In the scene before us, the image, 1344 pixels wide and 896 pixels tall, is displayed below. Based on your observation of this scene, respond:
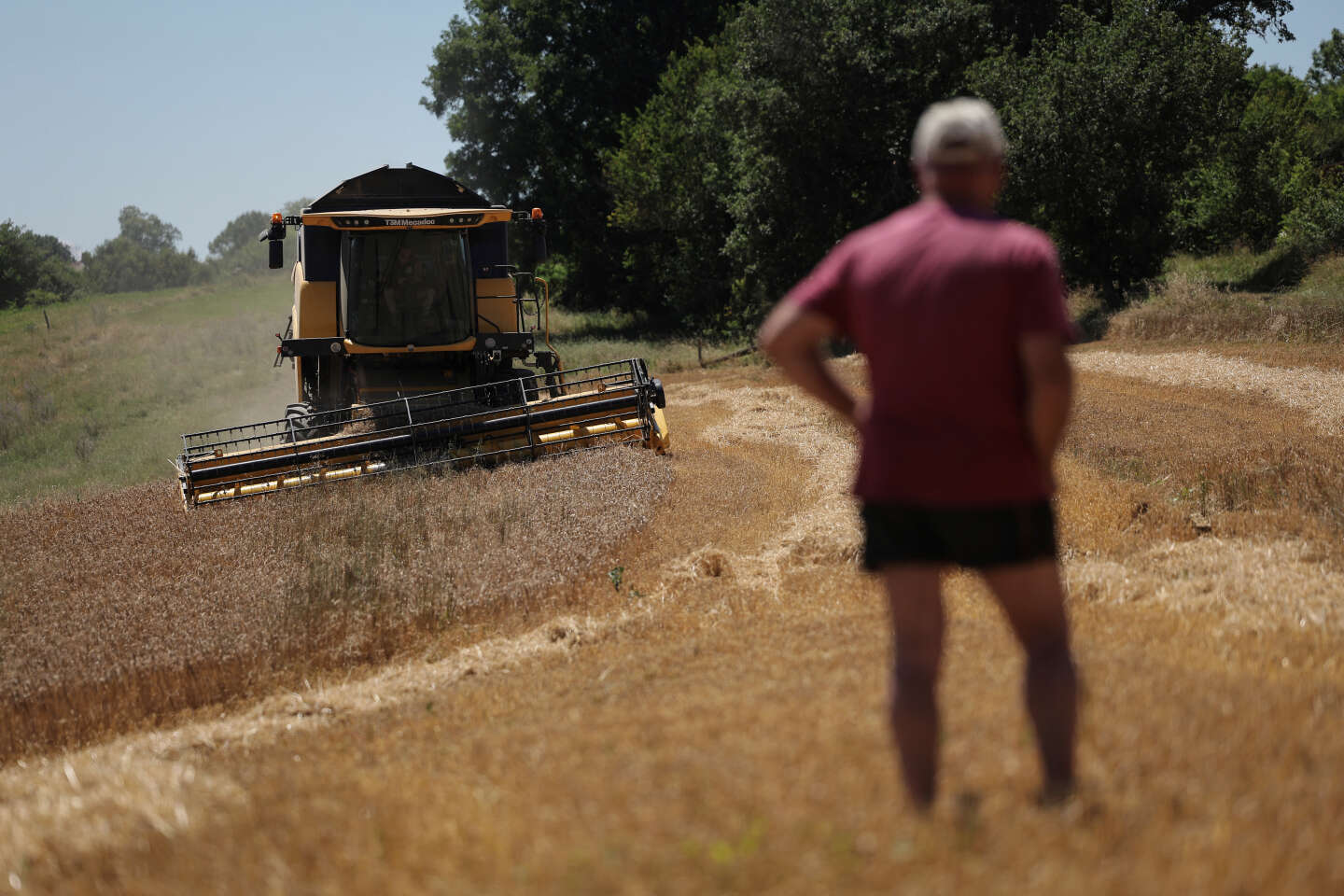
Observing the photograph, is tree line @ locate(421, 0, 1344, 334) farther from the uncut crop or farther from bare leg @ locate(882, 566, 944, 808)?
bare leg @ locate(882, 566, 944, 808)

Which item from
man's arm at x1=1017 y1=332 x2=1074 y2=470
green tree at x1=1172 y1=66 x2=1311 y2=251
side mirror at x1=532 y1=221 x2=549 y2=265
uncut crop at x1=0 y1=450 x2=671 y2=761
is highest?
green tree at x1=1172 y1=66 x2=1311 y2=251

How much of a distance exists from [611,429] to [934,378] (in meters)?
9.49

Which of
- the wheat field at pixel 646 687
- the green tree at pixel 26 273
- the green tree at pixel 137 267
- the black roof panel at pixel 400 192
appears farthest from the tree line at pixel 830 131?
the green tree at pixel 137 267

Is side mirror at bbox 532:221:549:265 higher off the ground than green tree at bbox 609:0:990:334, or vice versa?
green tree at bbox 609:0:990:334

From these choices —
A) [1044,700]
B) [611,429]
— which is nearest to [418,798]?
[1044,700]

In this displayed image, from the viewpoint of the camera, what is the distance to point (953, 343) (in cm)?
264

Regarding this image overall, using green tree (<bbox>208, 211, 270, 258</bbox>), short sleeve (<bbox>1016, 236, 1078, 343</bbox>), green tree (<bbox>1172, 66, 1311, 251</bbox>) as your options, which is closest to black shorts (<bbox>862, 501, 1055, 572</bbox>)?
short sleeve (<bbox>1016, 236, 1078, 343</bbox>)

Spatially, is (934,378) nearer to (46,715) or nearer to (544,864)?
→ (544,864)

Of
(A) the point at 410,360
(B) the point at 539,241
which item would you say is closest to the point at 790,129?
(B) the point at 539,241

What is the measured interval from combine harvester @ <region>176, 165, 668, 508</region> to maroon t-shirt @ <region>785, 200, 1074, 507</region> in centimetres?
887

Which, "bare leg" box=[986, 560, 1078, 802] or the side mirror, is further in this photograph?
the side mirror

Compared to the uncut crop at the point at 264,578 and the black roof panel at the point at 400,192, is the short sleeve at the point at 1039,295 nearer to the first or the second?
the uncut crop at the point at 264,578

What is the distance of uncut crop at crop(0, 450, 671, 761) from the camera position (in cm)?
632

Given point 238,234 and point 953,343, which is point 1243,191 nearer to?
point 953,343
